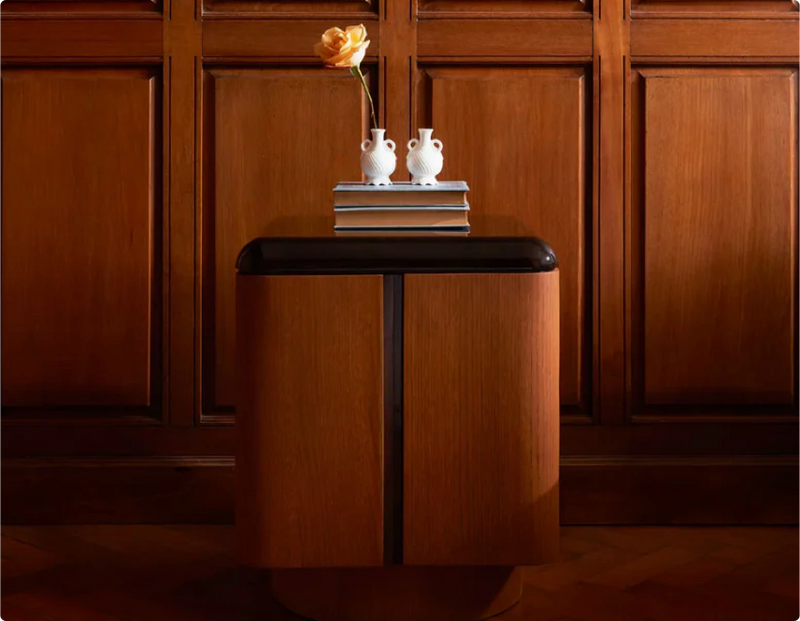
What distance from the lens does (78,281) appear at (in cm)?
200

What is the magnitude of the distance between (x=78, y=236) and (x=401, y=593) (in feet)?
3.23

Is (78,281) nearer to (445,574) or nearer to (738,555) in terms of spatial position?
(445,574)

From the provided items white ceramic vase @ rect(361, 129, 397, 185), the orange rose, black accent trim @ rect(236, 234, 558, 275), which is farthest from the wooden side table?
the orange rose

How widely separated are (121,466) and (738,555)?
1161 millimetres

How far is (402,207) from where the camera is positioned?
61.5 inches

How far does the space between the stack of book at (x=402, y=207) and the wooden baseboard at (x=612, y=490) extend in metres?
0.68

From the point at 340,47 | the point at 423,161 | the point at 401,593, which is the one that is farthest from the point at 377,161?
the point at 401,593

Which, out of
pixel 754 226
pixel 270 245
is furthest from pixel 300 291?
pixel 754 226

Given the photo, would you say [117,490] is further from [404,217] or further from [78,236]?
[404,217]

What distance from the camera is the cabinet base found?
4.81ft

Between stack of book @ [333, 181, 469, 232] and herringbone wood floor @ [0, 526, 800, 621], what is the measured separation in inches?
23.3

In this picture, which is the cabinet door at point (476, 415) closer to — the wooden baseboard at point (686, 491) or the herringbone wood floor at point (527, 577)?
the herringbone wood floor at point (527, 577)

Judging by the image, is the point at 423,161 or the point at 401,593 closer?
the point at 401,593

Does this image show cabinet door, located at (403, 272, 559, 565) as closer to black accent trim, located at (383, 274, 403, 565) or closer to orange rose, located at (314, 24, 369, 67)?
black accent trim, located at (383, 274, 403, 565)
